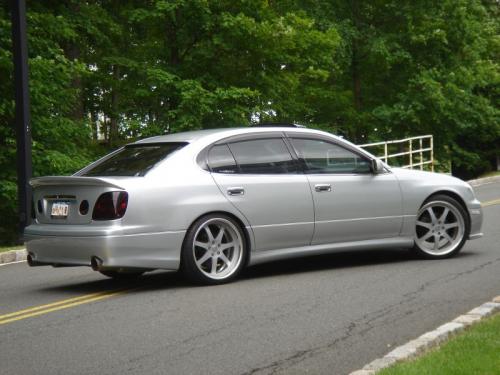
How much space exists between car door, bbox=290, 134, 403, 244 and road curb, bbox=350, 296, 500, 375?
2.84 meters

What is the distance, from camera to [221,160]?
9898 mm

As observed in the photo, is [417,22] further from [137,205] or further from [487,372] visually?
[487,372]

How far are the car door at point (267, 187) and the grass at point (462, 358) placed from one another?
11.7 ft

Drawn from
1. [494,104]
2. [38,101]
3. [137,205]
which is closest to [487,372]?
[137,205]

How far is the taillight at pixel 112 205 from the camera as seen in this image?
9008 mm

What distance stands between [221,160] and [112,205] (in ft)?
4.47

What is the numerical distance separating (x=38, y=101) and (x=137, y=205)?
1198 centimetres

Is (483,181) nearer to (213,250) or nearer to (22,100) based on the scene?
(22,100)

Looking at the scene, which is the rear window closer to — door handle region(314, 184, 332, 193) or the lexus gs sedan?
the lexus gs sedan

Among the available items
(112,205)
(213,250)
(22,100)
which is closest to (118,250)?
(112,205)

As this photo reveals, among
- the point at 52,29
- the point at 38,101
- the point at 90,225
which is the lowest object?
the point at 90,225

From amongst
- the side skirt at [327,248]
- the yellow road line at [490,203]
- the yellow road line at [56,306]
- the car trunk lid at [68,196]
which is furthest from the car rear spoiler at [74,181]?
the yellow road line at [490,203]

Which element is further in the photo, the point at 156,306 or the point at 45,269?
the point at 45,269

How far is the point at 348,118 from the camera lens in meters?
37.7
